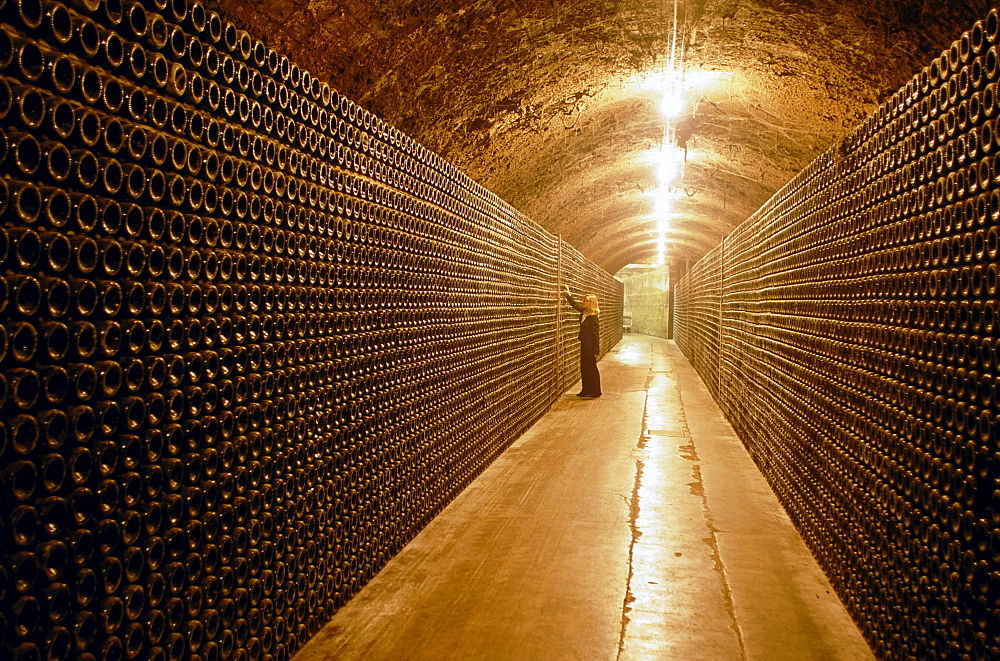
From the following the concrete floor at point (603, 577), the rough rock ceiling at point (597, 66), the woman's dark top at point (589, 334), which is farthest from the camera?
the woman's dark top at point (589, 334)

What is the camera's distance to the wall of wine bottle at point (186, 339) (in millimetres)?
1750

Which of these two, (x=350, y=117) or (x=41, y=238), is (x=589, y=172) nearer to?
(x=350, y=117)

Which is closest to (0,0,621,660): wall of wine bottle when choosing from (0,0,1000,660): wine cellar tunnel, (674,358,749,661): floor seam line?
(0,0,1000,660): wine cellar tunnel

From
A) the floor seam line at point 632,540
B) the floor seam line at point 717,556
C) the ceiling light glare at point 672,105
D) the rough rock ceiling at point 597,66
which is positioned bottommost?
the floor seam line at point 717,556

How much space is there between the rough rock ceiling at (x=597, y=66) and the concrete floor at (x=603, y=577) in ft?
10.6

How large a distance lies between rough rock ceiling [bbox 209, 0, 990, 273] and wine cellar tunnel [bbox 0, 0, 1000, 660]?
0.12 feet

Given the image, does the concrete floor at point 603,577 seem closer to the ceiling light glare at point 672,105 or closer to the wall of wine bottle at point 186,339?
the wall of wine bottle at point 186,339

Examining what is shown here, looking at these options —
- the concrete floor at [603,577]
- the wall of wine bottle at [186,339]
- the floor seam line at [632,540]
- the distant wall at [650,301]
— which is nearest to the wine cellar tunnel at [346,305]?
the wall of wine bottle at [186,339]

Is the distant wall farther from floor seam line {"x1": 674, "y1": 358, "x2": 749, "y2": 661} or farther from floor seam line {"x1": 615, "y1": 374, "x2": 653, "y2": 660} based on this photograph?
floor seam line {"x1": 674, "y1": 358, "x2": 749, "y2": 661}

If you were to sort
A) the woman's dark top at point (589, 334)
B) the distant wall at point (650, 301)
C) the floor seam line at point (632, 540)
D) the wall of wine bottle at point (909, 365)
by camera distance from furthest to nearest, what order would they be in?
the distant wall at point (650, 301), the woman's dark top at point (589, 334), the floor seam line at point (632, 540), the wall of wine bottle at point (909, 365)

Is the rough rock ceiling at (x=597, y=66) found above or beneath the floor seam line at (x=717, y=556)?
above

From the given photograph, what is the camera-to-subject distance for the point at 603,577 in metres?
3.74

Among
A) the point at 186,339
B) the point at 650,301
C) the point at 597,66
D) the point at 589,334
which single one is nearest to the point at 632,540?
the point at 186,339

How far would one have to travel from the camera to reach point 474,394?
5.89 m
